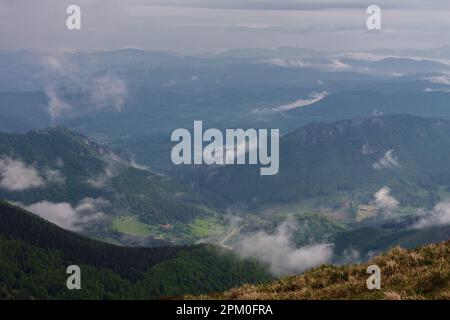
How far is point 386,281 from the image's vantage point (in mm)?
31734

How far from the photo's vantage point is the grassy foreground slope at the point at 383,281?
93.8 ft

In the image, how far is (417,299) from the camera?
26172mm

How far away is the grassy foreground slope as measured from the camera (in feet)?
93.8

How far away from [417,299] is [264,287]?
11.7 metres

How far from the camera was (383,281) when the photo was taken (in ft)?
105

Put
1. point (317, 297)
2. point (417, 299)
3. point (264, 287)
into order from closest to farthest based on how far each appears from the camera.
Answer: point (417, 299) < point (317, 297) < point (264, 287)
